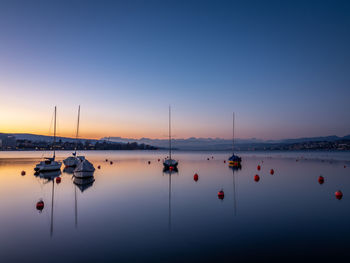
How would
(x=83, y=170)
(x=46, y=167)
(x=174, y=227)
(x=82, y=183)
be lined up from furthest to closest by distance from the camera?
1. (x=46, y=167)
2. (x=83, y=170)
3. (x=82, y=183)
4. (x=174, y=227)

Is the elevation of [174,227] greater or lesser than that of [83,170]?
lesser

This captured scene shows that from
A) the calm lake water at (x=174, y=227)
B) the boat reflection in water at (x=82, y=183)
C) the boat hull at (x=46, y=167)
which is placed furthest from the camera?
the boat hull at (x=46, y=167)

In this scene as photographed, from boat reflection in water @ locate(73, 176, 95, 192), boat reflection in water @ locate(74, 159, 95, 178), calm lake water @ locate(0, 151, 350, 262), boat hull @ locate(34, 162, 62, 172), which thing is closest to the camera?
calm lake water @ locate(0, 151, 350, 262)

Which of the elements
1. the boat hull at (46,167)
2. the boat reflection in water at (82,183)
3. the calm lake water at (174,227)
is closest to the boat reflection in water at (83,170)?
the boat reflection in water at (82,183)

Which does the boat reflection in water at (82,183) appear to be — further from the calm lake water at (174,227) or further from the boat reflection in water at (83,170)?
the calm lake water at (174,227)

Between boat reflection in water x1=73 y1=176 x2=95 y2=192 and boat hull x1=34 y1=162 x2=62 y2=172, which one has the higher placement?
boat hull x1=34 y1=162 x2=62 y2=172

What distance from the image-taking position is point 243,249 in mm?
10438

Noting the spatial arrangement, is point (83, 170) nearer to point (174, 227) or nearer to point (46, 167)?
point (46, 167)

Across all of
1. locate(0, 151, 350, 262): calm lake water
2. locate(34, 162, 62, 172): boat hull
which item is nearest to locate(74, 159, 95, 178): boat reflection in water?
locate(0, 151, 350, 262): calm lake water

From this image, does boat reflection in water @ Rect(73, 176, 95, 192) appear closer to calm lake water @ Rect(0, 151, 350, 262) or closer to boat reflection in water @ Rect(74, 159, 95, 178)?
boat reflection in water @ Rect(74, 159, 95, 178)

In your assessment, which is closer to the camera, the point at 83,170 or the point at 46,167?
the point at 83,170

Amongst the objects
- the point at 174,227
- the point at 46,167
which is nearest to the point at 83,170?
the point at 46,167

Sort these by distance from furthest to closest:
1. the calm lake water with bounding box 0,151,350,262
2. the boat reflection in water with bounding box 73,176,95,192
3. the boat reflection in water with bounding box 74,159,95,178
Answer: the boat reflection in water with bounding box 74,159,95,178 < the boat reflection in water with bounding box 73,176,95,192 < the calm lake water with bounding box 0,151,350,262

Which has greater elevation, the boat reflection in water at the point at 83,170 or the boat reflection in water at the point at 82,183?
the boat reflection in water at the point at 83,170
